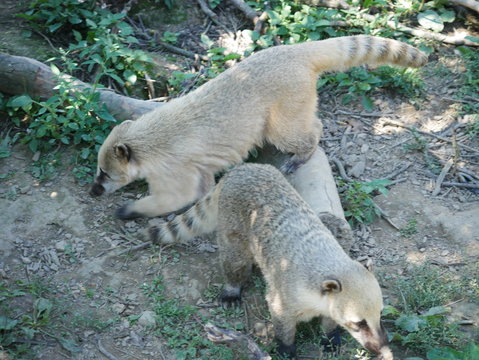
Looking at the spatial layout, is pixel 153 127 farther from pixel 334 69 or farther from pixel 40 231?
pixel 334 69

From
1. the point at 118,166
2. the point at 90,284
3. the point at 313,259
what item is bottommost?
the point at 90,284

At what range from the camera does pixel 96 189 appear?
18.2ft

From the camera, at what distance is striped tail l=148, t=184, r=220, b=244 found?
485 cm

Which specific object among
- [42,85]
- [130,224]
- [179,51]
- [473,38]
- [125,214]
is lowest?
Answer: [130,224]

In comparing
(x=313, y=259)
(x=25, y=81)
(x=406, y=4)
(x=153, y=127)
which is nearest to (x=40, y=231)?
(x=153, y=127)

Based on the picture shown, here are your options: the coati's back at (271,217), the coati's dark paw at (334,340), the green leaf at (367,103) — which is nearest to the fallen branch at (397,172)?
the green leaf at (367,103)

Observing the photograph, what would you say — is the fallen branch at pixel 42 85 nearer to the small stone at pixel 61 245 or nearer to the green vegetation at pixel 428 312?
the small stone at pixel 61 245

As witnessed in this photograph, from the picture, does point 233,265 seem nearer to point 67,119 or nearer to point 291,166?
point 291,166

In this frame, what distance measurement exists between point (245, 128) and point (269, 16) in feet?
6.86

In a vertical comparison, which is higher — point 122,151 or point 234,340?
point 122,151

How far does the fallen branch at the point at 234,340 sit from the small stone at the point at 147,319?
0.64 meters

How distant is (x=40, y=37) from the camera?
6.88 meters

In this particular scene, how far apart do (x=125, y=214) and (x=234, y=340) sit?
1898mm

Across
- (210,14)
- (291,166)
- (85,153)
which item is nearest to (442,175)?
(291,166)
